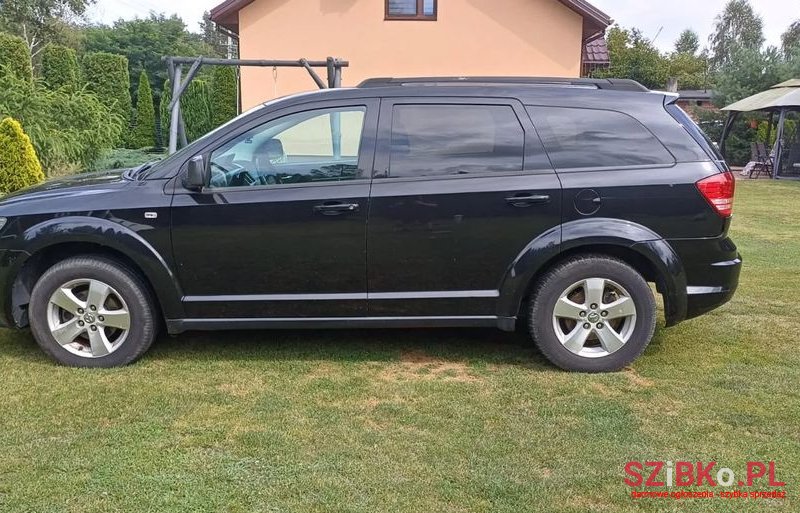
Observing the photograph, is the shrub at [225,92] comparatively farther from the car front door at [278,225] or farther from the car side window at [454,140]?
the car side window at [454,140]

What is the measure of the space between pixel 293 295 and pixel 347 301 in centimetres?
33

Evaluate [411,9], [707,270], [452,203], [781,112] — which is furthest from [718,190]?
[781,112]

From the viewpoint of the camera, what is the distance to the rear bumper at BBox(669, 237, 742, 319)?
153 inches

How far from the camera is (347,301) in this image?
156 inches

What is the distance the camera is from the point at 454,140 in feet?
12.8

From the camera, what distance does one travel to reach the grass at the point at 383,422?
268 centimetres

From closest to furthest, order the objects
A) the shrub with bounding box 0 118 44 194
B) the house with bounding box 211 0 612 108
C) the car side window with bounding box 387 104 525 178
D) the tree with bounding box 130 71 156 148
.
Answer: the car side window with bounding box 387 104 525 178 → the shrub with bounding box 0 118 44 194 → the house with bounding box 211 0 612 108 → the tree with bounding box 130 71 156 148

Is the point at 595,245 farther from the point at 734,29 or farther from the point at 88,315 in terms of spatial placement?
the point at 734,29

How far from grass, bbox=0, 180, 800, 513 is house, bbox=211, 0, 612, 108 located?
33.2 feet

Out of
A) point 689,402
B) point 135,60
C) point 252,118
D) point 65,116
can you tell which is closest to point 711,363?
point 689,402

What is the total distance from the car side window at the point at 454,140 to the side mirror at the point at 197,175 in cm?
109

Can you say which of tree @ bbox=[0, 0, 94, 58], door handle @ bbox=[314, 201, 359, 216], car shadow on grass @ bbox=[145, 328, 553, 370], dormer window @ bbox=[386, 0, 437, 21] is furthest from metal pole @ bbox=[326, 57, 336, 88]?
tree @ bbox=[0, 0, 94, 58]

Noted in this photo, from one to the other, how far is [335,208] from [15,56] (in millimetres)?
15587

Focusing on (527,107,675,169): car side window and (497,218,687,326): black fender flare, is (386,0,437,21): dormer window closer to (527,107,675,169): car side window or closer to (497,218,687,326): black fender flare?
(527,107,675,169): car side window
